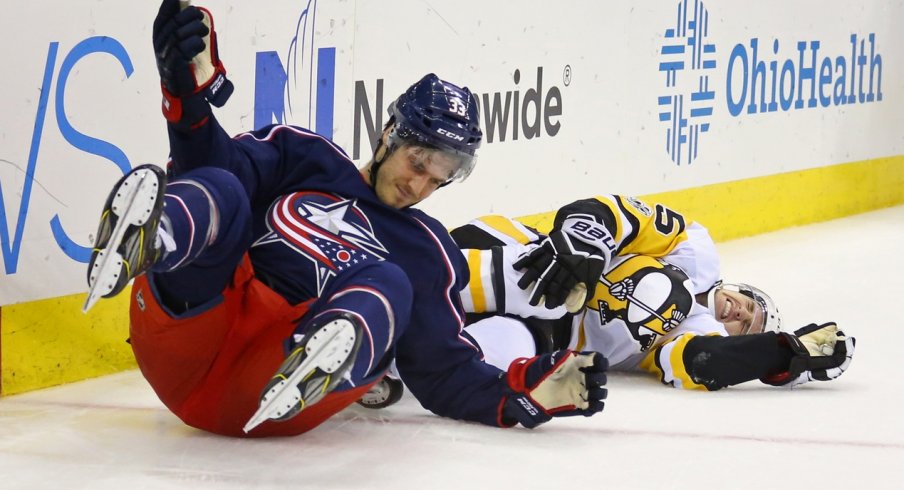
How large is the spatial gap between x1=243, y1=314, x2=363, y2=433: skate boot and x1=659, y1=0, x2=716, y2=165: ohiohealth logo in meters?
3.50

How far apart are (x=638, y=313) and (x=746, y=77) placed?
2965mm

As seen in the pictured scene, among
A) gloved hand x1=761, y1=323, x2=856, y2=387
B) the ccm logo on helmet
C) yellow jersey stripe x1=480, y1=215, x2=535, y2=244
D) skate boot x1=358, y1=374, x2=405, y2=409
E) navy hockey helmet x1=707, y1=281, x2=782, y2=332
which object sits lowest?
skate boot x1=358, y1=374, x2=405, y2=409

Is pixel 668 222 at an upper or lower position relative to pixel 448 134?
lower

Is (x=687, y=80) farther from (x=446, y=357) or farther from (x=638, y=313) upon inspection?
(x=446, y=357)

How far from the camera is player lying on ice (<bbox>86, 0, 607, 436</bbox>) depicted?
1875mm

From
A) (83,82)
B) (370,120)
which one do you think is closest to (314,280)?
(83,82)

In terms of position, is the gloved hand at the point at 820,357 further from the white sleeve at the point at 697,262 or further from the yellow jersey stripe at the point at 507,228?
the yellow jersey stripe at the point at 507,228

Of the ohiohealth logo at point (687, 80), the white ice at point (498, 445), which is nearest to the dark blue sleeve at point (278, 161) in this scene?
the white ice at point (498, 445)

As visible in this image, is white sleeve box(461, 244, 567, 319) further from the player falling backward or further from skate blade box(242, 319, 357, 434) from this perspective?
skate blade box(242, 319, 357, 434)

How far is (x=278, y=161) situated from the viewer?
94.2 inches

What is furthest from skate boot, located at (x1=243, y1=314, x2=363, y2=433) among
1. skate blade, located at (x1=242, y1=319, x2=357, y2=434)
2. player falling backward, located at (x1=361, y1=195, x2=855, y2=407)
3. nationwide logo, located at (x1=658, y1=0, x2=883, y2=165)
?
nationwide logo, located at (x1=658, y1=0, x2=883, y2=165)

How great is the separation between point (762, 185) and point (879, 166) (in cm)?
147

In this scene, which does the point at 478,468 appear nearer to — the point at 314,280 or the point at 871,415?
the point at 314,280

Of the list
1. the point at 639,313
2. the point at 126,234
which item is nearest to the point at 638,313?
the point at 639,313
